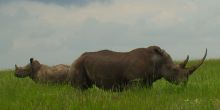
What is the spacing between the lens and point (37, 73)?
2308 cm

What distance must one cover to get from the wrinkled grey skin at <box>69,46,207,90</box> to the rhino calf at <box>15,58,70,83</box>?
4.17 m

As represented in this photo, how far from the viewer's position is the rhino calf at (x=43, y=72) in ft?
70.9

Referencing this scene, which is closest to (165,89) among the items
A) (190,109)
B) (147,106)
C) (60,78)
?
(147,106)

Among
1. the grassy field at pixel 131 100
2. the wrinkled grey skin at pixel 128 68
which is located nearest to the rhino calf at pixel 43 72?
the wrinkled grey skin at pixel 128 68

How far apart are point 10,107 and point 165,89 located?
4802 mm

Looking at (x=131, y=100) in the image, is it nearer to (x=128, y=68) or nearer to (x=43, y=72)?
(x=128, y=68)

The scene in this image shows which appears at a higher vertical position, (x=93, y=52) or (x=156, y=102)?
(x=93, y=52)

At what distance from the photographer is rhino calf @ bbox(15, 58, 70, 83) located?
21.6m

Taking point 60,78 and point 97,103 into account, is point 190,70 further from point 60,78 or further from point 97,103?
point 60,78

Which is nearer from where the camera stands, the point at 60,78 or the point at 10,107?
the point at 10,107

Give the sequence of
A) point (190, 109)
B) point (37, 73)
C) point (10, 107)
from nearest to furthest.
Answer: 1. point (190, 109)
2. point (10, 107)
3. point (37, 73)

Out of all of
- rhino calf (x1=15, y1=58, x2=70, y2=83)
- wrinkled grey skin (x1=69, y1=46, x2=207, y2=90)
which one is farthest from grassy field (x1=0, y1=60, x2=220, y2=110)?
rhino calf (x1=15, y1=58, x2=70, y2=83)

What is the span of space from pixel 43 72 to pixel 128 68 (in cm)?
760

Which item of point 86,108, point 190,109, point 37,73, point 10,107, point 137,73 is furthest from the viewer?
point 37,73
